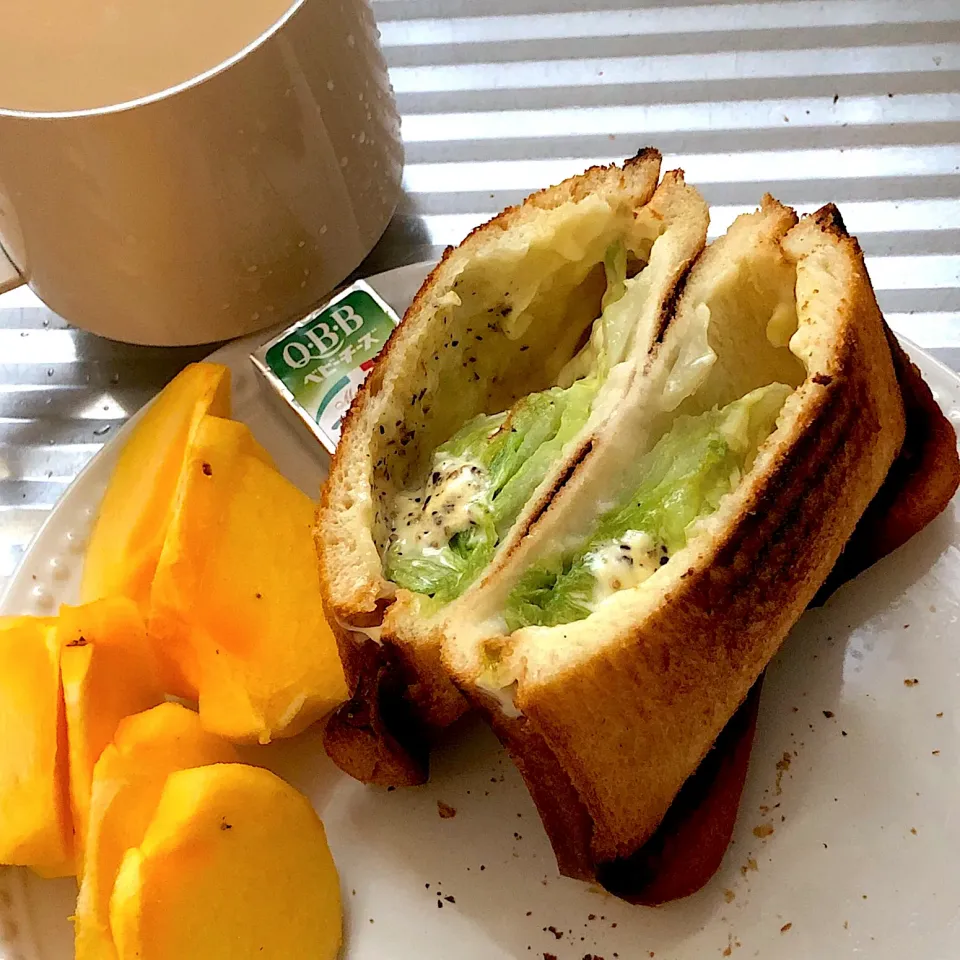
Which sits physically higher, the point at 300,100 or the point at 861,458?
the point at 300,100

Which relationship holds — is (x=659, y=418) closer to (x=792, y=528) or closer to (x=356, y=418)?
(x=792, y=528)

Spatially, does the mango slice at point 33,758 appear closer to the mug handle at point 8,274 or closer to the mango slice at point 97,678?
the mango slice at point 97,678

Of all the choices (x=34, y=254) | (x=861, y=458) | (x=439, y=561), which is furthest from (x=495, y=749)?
(x=34, y=254)

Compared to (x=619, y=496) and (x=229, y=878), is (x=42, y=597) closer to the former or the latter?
(x=229, y=878)

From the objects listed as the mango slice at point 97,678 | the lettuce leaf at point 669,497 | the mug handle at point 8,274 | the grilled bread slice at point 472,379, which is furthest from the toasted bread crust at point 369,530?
the mug handle at point 8,274

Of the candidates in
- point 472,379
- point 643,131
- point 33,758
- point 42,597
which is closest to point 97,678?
point 33,758
